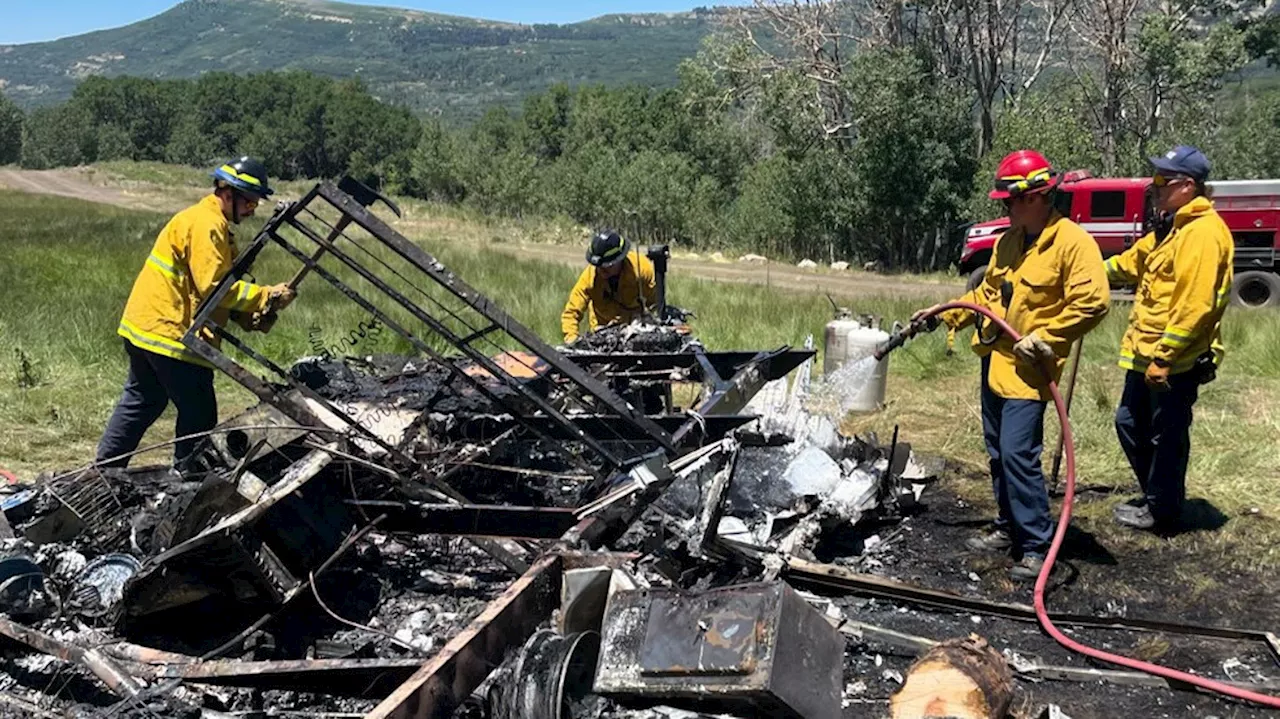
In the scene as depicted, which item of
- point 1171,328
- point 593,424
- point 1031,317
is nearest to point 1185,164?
point 1171,328

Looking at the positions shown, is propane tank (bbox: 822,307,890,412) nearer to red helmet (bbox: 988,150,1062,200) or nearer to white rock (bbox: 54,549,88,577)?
red helmet (bbox: 988,150,1062,200)

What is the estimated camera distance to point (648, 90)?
6756cm

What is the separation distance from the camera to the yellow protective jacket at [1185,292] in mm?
4652

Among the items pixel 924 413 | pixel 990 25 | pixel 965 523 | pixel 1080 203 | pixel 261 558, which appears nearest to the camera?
pixel 261 558

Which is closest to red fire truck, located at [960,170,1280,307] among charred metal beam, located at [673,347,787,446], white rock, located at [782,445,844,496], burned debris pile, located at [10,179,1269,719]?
charred metal beam, located at [673,347,787,446]

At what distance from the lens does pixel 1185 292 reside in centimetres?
469

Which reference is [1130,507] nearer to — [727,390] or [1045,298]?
[1045,298]

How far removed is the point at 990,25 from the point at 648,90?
138 ft

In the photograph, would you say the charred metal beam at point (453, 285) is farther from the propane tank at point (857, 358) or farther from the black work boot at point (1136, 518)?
the propane tank at point (857, 358)

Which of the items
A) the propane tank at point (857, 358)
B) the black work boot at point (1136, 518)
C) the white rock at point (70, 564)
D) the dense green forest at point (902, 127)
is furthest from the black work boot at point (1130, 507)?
the dense green forest at point (902, 127)

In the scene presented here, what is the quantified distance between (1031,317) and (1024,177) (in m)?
0.63

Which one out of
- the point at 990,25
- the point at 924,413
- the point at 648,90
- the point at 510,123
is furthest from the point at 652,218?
the point at 510,123

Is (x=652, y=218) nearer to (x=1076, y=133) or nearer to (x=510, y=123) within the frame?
(x=1076, y=133)

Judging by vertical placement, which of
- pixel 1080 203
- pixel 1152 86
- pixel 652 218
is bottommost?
pixel 652 218
